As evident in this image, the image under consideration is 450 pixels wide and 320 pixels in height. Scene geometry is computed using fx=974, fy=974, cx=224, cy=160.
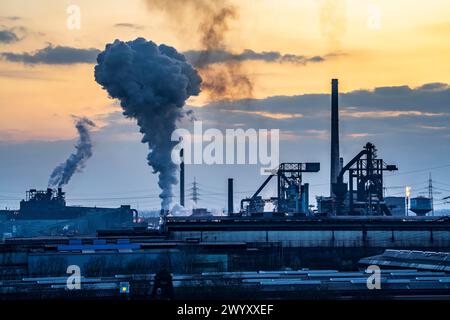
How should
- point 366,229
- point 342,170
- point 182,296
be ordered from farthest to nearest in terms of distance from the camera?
point 342,170 → point 366,229 → point 182,296

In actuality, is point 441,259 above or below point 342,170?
below

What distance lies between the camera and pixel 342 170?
452ft

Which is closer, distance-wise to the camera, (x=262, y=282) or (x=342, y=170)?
(x=262, y=282)

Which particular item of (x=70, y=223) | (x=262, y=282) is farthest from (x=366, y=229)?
(x=70, y=223)

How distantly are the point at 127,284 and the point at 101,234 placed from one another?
6289cm

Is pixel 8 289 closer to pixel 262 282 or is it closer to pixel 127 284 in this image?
pixel 127 284

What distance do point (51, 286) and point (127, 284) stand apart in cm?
607
